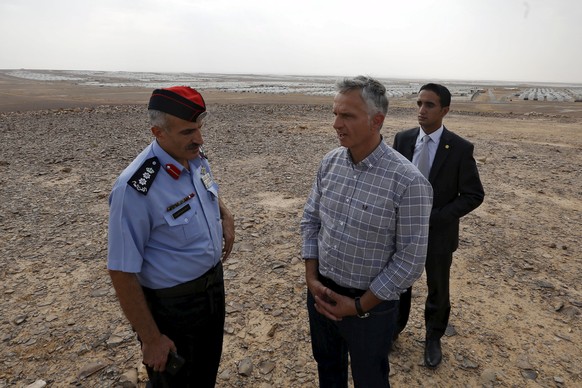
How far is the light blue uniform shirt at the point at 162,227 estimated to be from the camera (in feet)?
6.00

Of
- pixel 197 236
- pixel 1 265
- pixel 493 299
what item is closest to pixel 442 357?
pixel 493 299

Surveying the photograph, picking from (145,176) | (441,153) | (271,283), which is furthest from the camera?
(271,283)

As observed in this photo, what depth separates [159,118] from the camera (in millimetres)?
2018

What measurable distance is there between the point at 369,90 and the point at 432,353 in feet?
8.62

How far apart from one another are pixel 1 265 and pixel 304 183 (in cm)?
574

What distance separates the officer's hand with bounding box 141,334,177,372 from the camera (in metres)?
2.02

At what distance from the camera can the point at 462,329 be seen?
3758mm

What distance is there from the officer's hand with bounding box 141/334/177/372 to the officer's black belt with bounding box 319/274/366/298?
1030 millimetres

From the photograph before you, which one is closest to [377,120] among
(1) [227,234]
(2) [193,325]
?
(1) [227,234]

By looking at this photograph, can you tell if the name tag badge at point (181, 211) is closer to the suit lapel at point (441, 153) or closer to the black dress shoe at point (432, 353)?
the suit lapel at point (441, 153)

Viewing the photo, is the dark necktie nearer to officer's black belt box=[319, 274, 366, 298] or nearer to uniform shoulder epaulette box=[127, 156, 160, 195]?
officer's black belt box=[319, 274, 366, 298]

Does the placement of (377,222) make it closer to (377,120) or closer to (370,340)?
(377,120)

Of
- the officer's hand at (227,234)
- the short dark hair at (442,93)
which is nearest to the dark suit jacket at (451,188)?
the short dark hair at (442,93)

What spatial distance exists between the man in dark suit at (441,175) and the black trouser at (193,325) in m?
1.81
